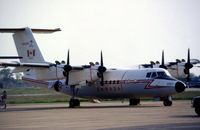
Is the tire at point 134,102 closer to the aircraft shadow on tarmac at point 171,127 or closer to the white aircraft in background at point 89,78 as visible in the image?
the white aircraft in background at point 89,78

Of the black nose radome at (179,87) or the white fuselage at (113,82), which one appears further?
the white fuselage at (113,82)

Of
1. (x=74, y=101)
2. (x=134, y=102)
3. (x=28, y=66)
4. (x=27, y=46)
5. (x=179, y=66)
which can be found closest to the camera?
(x=28, y=66)

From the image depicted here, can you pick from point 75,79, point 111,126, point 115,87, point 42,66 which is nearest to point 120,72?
point 115,87

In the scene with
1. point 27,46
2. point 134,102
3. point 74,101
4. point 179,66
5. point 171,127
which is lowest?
point 134,102

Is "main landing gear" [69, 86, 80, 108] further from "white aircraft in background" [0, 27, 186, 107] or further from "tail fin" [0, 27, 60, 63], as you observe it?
"tail fin" [0, 27, 60, 63]

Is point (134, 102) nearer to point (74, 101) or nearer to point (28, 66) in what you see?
point (74, 101)

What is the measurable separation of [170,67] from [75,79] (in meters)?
9.93

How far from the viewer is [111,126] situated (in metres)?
21.1

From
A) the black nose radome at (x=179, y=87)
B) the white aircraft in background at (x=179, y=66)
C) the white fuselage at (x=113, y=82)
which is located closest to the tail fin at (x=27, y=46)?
the white fuselage at (x=113, y=82)

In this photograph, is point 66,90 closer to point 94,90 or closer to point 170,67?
point 94,90

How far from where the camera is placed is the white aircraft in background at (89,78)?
40125 mm

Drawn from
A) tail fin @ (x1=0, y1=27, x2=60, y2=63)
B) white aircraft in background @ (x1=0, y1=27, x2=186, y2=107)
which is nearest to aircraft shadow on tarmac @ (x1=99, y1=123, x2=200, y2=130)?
white aircraft in background @ (x1=0, y1=27, x2=186, y2=107)

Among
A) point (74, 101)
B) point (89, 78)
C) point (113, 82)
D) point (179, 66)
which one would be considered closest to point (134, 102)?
point (113, 82)

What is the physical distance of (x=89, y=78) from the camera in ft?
142
